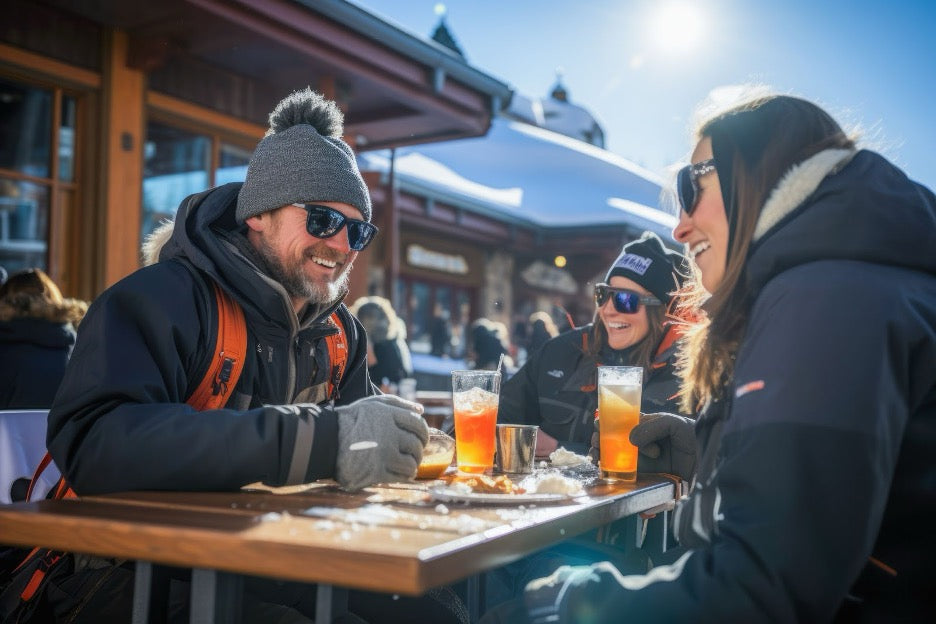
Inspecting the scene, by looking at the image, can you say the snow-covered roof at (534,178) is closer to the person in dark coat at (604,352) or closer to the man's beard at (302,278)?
the person in dark coat at (604,352)

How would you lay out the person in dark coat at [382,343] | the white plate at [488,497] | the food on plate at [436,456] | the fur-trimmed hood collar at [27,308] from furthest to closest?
the person in dark coat at [382,343] < the fur-trimmed hood collar at [27,308] < the food on plate at [436,456] < the white plate at [488,497]

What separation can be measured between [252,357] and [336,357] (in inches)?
15.1

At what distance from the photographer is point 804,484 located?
118 centimetres

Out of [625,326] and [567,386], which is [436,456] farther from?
[625,326]

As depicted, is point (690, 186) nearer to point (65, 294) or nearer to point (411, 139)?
point (65, 294)

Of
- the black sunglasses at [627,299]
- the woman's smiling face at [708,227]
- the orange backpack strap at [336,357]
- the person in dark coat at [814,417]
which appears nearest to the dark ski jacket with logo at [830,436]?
the person in dark coat at [814,417]

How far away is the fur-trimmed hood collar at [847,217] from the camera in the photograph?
1.37m

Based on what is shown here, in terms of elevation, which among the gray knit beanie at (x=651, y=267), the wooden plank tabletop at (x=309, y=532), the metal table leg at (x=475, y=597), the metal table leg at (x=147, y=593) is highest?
the gray knit beanie at (x=651, y=267)

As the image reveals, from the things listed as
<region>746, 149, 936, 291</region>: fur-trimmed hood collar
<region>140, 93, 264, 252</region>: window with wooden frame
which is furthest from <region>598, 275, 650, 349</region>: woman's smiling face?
<region>140, 93, 264, 252</region>: window with wooden frame

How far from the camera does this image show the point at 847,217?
139 centimetres

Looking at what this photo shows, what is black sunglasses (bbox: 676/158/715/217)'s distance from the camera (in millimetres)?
1750

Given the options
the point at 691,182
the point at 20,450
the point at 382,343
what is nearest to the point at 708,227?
the point at 691,182

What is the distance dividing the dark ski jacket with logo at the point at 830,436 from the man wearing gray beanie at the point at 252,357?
0.71m

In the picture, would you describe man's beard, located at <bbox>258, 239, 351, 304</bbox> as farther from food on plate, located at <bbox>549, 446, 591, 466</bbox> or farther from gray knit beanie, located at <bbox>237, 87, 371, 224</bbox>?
food on plate, located at <bbox>549, 446, 591, 466</bbox>
